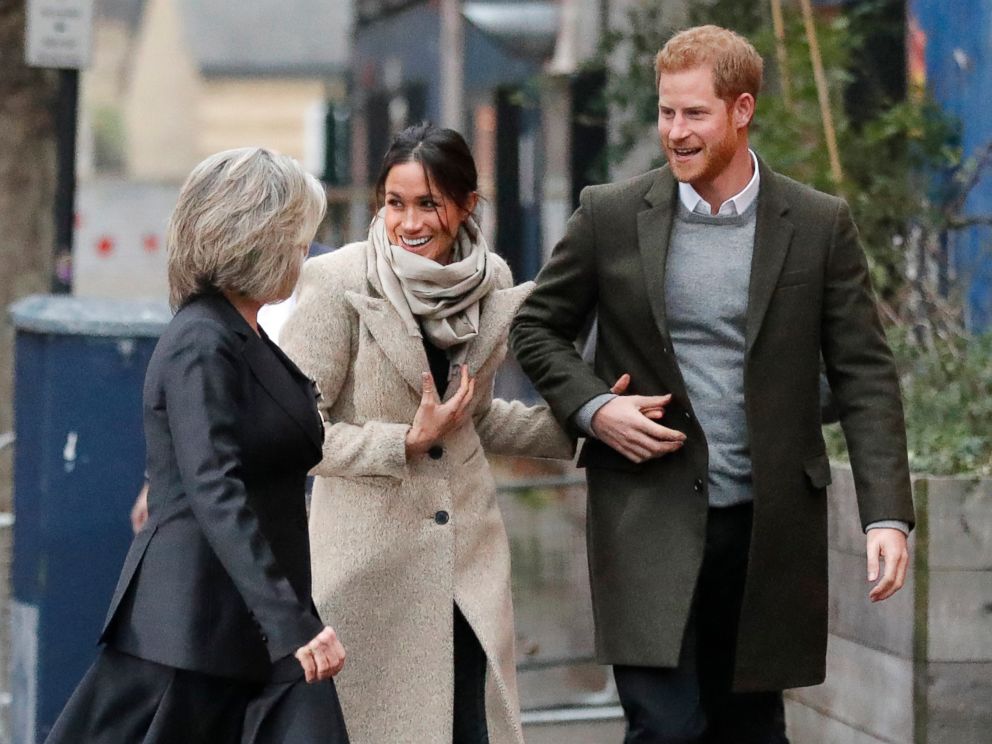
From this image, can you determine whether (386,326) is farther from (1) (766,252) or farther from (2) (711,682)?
(2) (711,682)

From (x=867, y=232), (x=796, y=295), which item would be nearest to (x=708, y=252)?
(x=796, y=295)

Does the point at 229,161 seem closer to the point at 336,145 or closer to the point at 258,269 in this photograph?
the point at 258,269

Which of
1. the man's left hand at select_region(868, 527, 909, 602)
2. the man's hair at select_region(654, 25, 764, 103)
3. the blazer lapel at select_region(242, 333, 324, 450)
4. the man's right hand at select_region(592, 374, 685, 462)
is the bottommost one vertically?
the man's left hand at select_region(868, 527, 909, 602)

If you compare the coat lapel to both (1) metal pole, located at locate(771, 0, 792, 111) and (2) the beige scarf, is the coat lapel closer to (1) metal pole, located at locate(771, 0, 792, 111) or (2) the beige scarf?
(2) the beige scarf

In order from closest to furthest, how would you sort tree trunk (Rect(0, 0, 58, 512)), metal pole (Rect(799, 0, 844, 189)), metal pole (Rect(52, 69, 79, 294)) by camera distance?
metal pole (Rect(799, 0, 844, 189))
metal pole (Rect(52, 69, 79, 294))
tree trunk (Rect(0, 0, 58, 512))

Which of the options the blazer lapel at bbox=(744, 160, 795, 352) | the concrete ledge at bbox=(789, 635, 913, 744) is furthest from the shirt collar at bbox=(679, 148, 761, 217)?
the concrete ledge at bbox=(789, 635, 913, 744)

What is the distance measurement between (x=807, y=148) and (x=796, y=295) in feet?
13.9

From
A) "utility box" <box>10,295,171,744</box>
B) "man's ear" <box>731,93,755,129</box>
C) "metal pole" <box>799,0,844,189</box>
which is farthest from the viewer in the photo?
"metal pole" <box>799,0,844,189</box>

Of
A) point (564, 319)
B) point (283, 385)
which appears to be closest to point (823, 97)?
point (564, 319)

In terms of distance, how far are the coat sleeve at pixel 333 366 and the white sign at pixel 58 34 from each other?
13.8 ft

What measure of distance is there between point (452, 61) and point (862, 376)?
14946mm

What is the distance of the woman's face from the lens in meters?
4.51

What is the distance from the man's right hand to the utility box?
1.78 meters

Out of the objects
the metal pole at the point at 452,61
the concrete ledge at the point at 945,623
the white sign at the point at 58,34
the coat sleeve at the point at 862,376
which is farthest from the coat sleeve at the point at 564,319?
the metal pole at the point at 452,61
